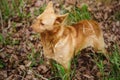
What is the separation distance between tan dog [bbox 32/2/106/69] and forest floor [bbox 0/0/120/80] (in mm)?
349

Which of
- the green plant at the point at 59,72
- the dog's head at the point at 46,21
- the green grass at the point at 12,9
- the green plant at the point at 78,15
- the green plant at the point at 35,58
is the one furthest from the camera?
the green grass at the point at 12,9

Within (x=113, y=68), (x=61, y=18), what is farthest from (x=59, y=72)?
(x=61, y=18)

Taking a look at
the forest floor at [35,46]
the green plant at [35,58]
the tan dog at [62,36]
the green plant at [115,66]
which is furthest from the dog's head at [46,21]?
the green plant at [35,58]

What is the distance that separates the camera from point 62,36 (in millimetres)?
4699

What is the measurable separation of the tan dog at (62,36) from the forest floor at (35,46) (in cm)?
35

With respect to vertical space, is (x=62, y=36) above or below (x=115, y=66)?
above

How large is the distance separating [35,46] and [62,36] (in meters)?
1.41

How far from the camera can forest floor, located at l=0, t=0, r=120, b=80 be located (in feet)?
17.8

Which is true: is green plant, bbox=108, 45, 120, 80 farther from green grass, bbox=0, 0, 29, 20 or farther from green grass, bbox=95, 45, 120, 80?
green grass, bbox=0, 0, 29, 20

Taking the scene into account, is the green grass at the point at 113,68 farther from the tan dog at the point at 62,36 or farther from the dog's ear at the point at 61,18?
the dog's ear at the point at 61,18

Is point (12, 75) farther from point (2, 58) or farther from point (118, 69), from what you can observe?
point (118, 69)

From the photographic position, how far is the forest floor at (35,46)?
5418mm

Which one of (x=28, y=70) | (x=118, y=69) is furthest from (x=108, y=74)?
(x=28, y=70)

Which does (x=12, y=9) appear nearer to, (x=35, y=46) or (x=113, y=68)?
(x=35, y=46)
